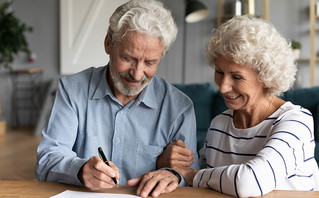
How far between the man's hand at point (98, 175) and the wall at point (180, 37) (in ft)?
15.4

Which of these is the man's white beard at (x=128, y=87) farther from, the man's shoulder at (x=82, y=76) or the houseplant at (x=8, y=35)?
the houseplant at (x=8, y=35)

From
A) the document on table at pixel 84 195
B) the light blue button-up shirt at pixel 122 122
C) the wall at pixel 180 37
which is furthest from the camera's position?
the wall at pixel 180 37

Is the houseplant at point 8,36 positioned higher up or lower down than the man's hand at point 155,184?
higher up

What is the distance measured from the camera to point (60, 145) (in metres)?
1.48

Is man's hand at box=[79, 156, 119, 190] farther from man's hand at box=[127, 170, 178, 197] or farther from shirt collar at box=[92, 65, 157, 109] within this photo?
shirt collar at box=[92, 65, 157, 109]

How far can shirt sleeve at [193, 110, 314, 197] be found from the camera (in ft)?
3.59

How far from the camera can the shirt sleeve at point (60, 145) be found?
1322 millimetres

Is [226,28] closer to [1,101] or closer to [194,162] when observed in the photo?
[194,162]

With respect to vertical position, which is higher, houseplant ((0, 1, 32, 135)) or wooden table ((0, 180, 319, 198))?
houseplant ((0, 1, 32, 135))

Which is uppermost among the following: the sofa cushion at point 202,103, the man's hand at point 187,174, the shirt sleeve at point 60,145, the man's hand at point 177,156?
the shirt sleeve at point 60,145

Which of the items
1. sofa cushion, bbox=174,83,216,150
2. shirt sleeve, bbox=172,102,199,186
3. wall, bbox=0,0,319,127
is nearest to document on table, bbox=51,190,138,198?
shirt sleeve, bbox=172,102,199,186

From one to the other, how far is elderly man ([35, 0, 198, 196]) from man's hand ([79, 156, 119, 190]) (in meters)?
0.24

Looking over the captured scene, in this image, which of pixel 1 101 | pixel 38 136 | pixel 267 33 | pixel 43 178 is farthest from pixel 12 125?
pixel 267 33

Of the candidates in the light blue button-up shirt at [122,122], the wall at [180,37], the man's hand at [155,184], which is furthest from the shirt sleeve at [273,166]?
the wall at [180,37]
